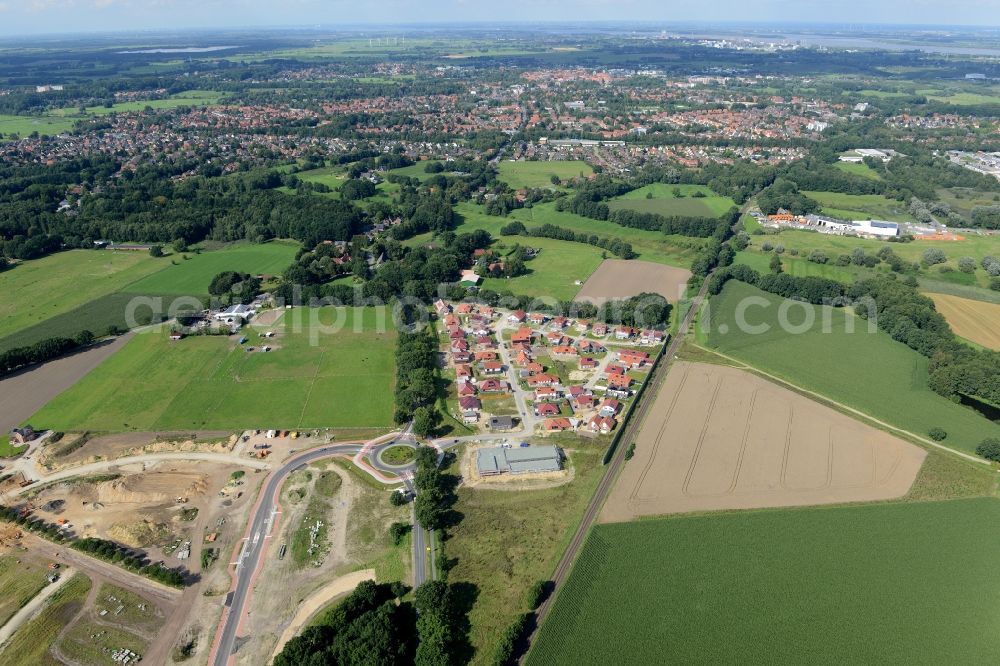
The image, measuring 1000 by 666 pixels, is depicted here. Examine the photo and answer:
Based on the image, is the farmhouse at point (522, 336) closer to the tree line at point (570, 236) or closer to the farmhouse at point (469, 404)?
the farmhouse at point (469, 404)

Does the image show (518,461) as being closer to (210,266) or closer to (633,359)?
(633,359)

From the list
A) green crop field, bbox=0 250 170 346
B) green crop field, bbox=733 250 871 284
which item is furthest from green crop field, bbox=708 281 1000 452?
green crop field, bbox=0 250 170 346

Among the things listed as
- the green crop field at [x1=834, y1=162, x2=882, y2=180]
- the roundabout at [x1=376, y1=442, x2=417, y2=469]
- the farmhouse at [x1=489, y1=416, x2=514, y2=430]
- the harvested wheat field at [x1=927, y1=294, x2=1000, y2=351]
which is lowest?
the roundabout at [x1=376, y1=442, x2=417, y2=469]

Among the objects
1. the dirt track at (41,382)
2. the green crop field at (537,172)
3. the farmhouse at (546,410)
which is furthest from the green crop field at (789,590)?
the green crop field at (537,172)

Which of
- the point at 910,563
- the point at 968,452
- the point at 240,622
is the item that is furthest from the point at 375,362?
the point at 968,452

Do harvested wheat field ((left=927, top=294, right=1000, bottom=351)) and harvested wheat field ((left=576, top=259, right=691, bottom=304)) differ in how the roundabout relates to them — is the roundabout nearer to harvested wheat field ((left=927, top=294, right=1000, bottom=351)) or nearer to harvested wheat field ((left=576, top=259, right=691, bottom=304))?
harvested wheat field ((left=576, top=259, right=691, bottom=304))

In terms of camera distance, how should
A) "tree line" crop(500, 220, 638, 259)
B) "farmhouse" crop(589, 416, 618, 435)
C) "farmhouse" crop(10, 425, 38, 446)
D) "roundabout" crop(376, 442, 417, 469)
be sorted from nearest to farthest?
"roundabout" crop(376, 442, 417, 469) < "farmhouse" crop(10, 425, 38, 446) < "farmhouse" crop(589, 416, 618, 435) < "tree line" crop(500, 220, 638, 259)

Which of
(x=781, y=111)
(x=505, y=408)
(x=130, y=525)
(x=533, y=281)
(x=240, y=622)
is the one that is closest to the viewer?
(x=240, y=622)

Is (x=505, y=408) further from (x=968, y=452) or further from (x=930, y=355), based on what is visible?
(x=930, y=355)
